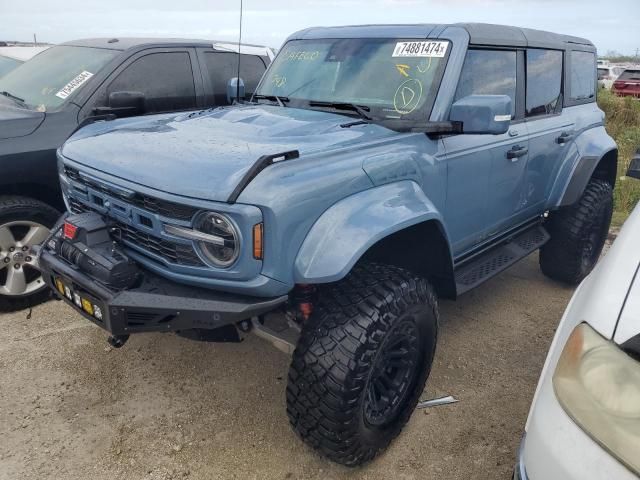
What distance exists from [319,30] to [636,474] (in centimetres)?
324

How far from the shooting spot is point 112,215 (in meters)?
2.54

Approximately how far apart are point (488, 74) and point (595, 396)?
2.50 metres

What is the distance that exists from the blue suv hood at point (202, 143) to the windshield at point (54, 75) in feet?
3.74

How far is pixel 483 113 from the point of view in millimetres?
2754

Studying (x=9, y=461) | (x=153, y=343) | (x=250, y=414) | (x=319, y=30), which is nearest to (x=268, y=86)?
(x=319, y=30)

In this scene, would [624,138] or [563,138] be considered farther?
[624,138]

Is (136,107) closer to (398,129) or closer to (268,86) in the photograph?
(268,86)

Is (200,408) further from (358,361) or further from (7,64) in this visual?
(7,64)

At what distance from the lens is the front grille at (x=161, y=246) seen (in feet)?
7.41

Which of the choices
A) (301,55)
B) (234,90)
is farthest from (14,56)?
(301,55)

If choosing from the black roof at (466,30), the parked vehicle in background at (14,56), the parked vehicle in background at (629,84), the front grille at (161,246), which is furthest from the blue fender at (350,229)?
the parked vehicle in background at (629,84)

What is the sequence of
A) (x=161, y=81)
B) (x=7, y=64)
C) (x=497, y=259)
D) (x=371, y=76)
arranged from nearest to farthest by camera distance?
(x=371, y=76) → (x=497, y=259) → (x=161, y=81) → (x=7, y=64)

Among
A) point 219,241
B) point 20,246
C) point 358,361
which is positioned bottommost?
point 20,246

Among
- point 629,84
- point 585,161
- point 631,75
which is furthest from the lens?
point 631,75
